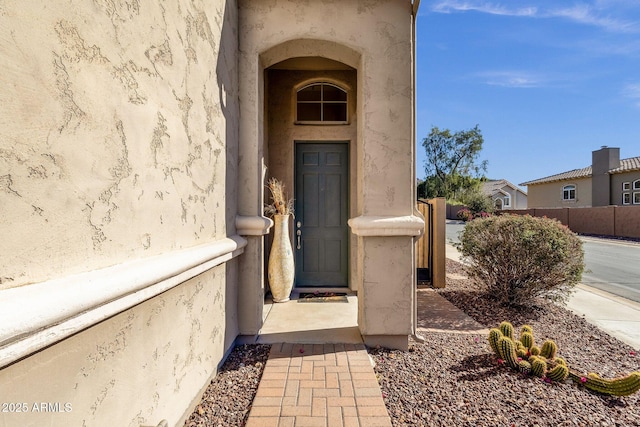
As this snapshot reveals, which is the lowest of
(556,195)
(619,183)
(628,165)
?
(556,195)

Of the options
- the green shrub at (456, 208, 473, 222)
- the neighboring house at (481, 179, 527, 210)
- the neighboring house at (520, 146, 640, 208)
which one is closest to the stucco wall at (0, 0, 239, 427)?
the green shrub at (456, 208, 473, 222)

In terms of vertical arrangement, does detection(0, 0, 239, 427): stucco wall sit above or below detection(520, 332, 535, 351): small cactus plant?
above

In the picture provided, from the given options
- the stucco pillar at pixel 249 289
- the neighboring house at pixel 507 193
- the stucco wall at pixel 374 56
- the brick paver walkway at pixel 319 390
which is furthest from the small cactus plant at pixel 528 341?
the neighboring house at pixel 507 193

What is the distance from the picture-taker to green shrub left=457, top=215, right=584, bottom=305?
4523 mm

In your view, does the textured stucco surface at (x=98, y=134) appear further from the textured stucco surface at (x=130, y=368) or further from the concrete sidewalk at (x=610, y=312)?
the concrete sidewalk at (x=610, y=312)

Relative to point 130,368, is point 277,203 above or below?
above

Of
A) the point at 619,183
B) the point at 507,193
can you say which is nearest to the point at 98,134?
the point at 619,183

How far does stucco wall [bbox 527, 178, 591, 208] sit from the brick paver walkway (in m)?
32.1

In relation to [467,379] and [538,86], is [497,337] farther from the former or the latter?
[538,86]

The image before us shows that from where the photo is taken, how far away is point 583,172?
27484mm

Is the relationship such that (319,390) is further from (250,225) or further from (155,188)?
(155,188)

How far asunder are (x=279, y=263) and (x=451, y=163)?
1447 inches

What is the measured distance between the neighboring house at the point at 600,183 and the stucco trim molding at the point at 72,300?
1216 inches

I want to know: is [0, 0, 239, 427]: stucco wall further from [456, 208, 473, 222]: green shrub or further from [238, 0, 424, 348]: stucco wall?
[456, 208, 473, 222]: green shrub
